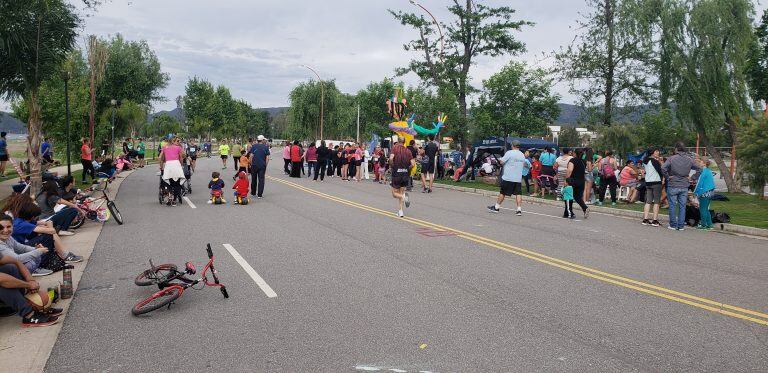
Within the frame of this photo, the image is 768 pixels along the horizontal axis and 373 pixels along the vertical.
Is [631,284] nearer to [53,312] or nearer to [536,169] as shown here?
[53,312]

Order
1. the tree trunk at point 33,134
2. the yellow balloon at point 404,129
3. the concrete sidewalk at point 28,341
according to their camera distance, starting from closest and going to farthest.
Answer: the concrete sidewalk at point 28,341 → the tree trunk at point 33,134 → the yellow balloon at point 404,129

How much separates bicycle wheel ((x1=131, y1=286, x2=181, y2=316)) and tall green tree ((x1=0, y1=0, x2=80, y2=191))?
11.7 meters

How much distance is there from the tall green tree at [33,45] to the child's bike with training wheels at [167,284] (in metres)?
10.9

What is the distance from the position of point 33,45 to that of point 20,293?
12.7 m

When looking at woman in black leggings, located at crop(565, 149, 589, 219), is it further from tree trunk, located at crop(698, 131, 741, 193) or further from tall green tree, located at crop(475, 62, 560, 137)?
tree trunk, located at crop(698, 131, 741, 193)

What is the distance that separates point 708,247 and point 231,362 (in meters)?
8.99

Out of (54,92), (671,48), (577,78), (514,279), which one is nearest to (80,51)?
(54,92)

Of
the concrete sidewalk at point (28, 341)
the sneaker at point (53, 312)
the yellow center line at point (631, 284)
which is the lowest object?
the concrete sidewalk at point (28, 341)

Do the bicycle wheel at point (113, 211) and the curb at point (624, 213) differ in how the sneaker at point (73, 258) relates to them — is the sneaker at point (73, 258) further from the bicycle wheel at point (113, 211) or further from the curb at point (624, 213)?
the curb at point (624, 213)

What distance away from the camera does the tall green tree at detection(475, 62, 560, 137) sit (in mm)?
23828

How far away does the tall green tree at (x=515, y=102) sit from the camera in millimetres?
23828

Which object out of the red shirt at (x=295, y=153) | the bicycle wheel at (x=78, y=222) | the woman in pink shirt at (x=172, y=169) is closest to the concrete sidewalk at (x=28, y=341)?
the bicycle wheel at (x=78, y=222)

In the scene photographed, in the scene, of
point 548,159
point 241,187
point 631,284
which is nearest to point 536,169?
point 548,159

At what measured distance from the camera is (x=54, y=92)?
25844 millimetres
